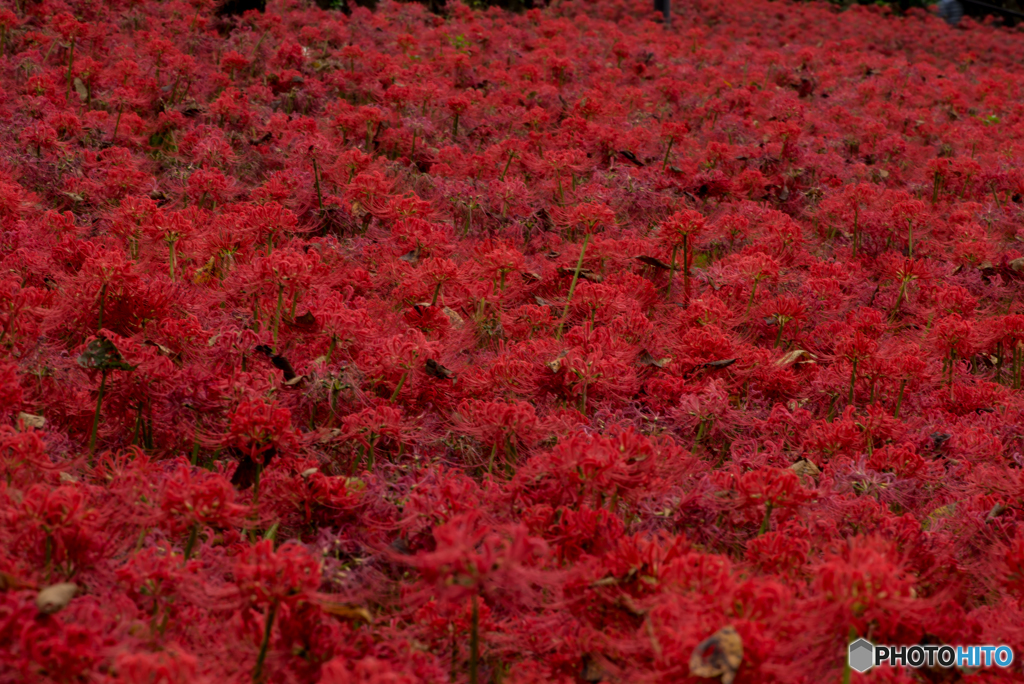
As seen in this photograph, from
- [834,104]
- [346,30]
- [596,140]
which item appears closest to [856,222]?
[596,140]

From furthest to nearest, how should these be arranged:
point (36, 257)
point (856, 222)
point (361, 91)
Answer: point (361, 91) → point (856, 222) → point (36, 257)

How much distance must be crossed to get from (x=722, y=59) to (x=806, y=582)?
28.5 feet

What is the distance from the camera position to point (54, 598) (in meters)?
1.65

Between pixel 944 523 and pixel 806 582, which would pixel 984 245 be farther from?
pixel 806 582

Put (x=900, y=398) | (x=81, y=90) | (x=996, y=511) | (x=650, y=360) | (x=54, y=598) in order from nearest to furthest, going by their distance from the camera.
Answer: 1. (x=54, y=598)
2. (x=996, y=511)
3. (x=900, y=398)
4. (x=650, y=360)
5. (x=81, y=90)

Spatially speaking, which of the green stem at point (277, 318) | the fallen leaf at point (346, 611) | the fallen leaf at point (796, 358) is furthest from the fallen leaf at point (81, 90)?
the fallen leaf at point (346, 611)

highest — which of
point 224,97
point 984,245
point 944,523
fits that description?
point 224,97

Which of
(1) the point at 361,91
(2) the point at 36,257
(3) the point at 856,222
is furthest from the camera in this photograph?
(1) the point at 361,91

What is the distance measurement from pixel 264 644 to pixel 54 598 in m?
0.41

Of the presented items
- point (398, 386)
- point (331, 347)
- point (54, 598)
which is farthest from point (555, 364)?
point (54, 598)

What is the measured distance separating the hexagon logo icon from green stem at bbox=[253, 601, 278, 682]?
117 cm

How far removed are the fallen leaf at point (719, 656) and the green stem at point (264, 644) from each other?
82cm

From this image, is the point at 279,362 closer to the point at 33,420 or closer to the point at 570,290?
the point at 33,420

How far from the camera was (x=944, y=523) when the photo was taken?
99.2 inches
